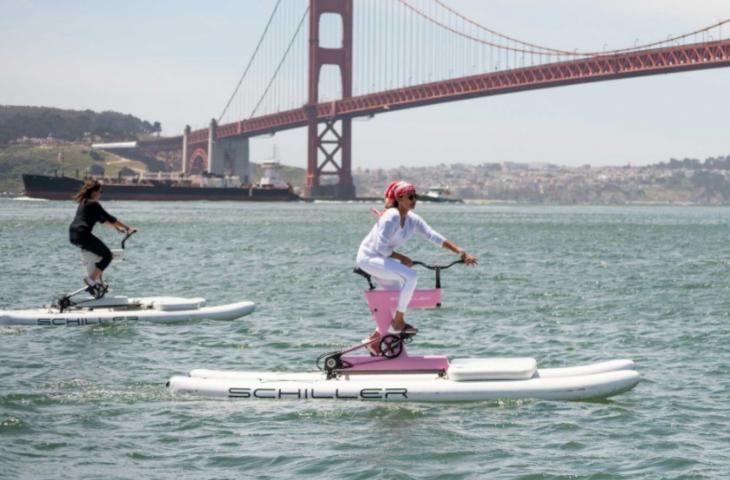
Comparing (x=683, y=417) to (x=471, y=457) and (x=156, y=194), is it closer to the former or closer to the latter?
(x=471, y=457)

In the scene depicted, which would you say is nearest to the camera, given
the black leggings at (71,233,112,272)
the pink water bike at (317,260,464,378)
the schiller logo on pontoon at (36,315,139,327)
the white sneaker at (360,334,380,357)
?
the pink water bike at (317,260,464,378)

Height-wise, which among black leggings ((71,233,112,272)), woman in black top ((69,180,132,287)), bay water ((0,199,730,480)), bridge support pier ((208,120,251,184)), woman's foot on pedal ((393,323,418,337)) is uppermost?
bridge support pier ((208,120,251,184))

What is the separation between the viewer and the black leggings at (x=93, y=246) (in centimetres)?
1559

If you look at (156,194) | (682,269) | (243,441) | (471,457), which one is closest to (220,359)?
(243,441)

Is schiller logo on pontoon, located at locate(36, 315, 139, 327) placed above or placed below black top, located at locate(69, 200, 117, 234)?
below

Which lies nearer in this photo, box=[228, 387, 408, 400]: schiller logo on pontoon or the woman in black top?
box=[228, 387, 408, 400]: schiller logo on pontoon

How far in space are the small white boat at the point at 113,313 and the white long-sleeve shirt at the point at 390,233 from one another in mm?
6229

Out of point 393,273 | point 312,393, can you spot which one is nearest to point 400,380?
point 312,393

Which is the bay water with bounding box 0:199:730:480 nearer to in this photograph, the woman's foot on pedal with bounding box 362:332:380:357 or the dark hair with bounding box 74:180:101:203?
the woman's foot on pedal with bounding box 362:332:380:357

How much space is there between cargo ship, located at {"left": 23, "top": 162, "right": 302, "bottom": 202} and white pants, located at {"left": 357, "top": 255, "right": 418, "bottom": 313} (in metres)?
106

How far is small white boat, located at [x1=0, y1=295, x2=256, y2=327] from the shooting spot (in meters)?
Result: 16.0

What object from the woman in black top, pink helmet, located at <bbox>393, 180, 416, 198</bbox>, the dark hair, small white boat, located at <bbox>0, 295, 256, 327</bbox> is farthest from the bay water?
pink helmet, located at <bbox>393, 180, 416, 198</bbox>

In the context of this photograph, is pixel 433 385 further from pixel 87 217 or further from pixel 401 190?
pixel 87 217

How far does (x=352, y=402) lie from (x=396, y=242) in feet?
4.67
